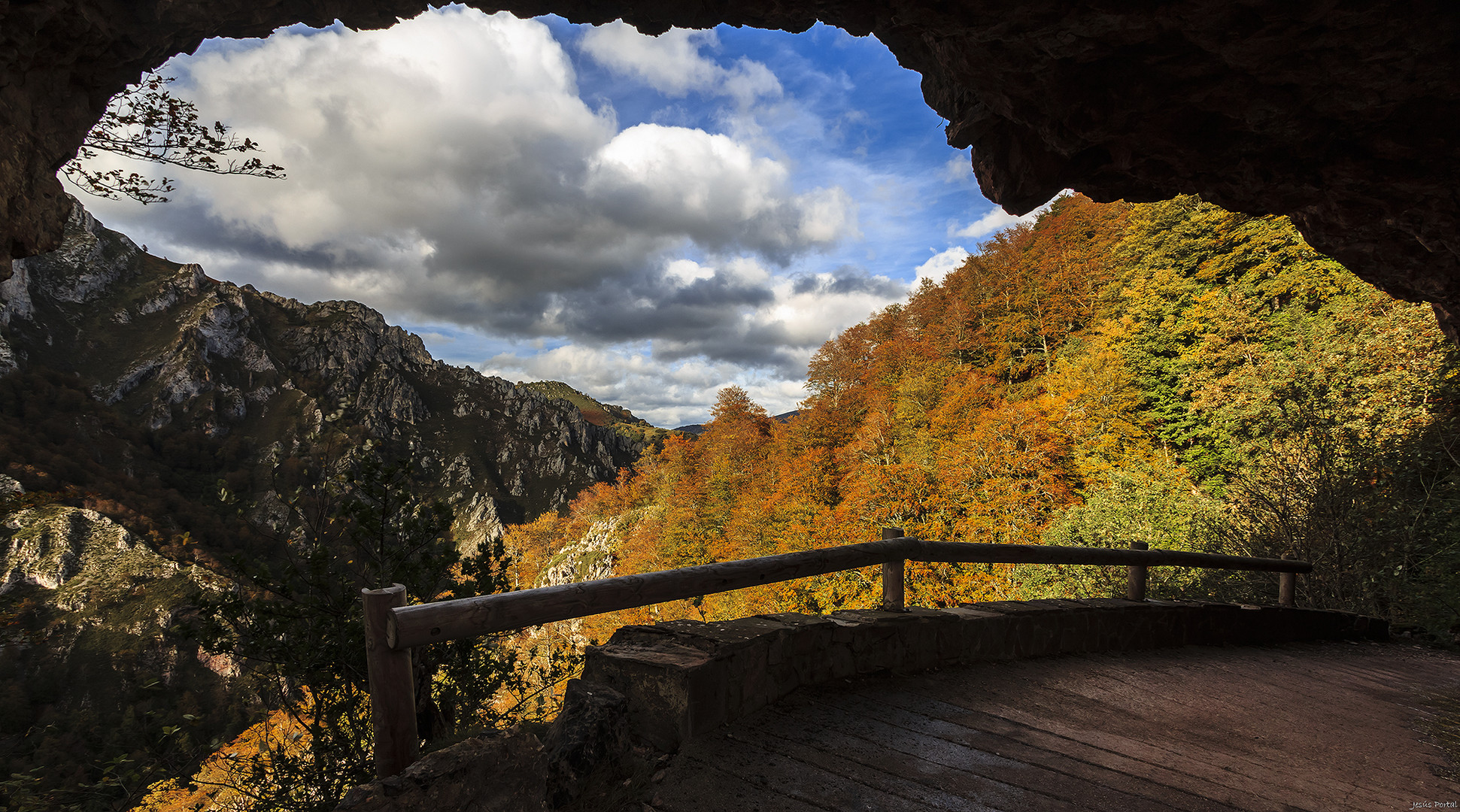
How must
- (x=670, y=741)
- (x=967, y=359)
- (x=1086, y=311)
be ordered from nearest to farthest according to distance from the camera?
(x=670, y=741) < (x=1086, y=311) < (x=967, y=359)

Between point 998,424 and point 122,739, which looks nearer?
point 122,739

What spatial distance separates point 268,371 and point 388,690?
125 metres

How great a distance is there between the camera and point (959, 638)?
3.81m

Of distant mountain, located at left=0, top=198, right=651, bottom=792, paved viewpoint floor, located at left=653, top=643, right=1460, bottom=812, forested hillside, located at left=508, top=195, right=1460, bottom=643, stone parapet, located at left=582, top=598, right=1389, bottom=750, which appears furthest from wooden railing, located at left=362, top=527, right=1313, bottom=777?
forested hillside, located at left=508, top=195, right=1460, bottom=643

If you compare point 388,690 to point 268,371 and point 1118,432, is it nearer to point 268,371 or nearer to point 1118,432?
point 1118,432

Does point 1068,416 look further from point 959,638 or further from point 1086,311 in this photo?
point 959,638

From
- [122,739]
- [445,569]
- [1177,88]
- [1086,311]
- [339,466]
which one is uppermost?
[1086,311]

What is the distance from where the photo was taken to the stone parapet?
7.83 ft

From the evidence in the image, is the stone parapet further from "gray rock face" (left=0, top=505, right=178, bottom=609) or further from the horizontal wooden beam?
"gray rock face" (left=0, top=505, right=178, bottom=609)

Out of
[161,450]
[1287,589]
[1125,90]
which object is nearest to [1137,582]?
[1287,589]

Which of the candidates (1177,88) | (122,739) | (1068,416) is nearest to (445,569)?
(122,739)

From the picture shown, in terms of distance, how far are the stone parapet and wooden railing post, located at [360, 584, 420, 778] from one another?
0.86 metres

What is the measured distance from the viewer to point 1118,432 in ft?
54.3

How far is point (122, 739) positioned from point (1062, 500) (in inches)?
717
